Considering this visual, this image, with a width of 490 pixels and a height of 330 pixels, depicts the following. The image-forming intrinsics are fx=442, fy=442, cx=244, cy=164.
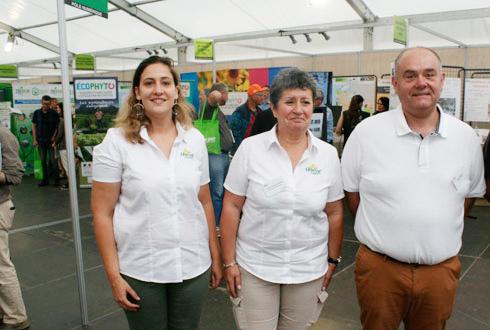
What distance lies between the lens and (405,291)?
6.03 feet

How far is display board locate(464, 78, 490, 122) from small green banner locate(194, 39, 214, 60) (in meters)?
3.91

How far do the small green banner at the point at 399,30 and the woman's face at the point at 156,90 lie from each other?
461 centimetres

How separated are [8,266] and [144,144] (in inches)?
66.3

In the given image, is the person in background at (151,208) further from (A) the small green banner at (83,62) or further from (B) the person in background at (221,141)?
(A) the small green banner at (83,62)

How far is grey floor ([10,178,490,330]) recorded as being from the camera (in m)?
3.04

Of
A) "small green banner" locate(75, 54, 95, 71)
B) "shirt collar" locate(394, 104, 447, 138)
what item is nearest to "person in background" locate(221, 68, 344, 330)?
"shirt collar" locate(394, 104, 447, 138)

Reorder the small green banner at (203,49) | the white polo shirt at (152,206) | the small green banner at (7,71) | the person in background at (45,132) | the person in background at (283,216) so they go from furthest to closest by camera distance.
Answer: the small green banner at (7,71) < the person in background at (45,132) < the small green banner at (203,49) < the person in background at (283,216) < the white polo shirt at (152,206)

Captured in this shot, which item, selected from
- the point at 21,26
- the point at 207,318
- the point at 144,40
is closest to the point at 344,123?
the point at 207,318

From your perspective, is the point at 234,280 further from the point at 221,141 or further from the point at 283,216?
the point at 221,141

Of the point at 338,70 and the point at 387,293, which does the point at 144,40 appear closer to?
the point at 338,70

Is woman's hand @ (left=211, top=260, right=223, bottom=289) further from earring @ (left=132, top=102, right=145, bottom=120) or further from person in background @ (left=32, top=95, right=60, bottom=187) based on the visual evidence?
person in background @ (left=32, top=95, right=60, bottom=187)

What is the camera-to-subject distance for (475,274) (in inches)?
152

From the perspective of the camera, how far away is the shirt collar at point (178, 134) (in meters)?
1.70

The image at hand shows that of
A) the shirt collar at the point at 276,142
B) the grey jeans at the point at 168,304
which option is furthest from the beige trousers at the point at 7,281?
the shirt collar at the point at 276,142
